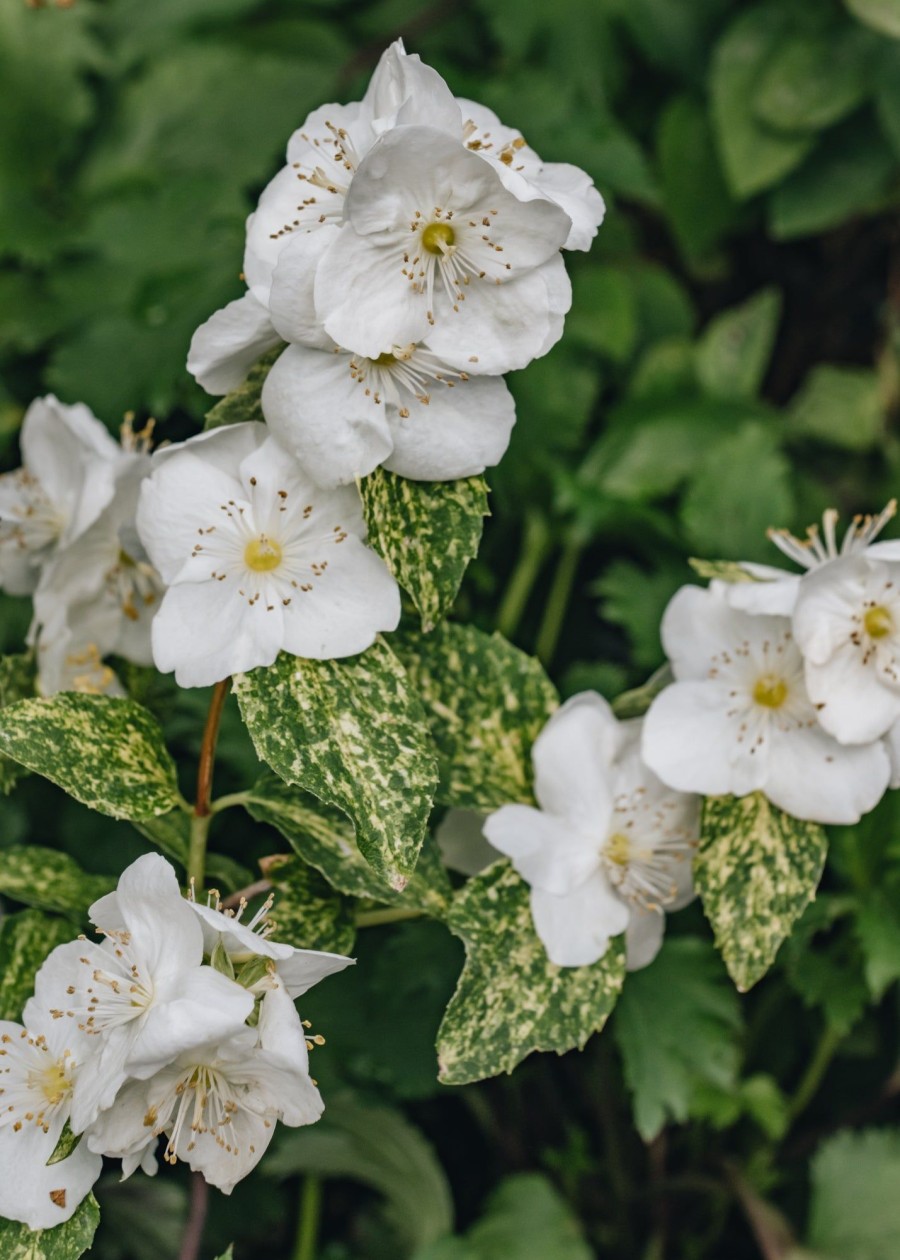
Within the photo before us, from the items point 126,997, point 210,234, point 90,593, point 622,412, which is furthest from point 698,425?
point 126,997

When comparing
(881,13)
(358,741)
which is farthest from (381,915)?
(881,13)

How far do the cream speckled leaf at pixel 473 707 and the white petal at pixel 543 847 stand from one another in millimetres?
32

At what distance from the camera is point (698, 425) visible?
1625 mm

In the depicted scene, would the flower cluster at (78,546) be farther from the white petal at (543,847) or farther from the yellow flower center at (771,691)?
the yellow flower center at (771,691)

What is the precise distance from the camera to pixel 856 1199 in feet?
4.34

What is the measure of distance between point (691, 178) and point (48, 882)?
141cm

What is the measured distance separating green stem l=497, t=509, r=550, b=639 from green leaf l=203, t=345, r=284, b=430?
2.39 feet

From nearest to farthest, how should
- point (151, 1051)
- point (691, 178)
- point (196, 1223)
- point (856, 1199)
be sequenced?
point (151, 1051) → point (196, 1223) → point (856, 1199) → point (691, 178)

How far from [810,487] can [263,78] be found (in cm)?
88

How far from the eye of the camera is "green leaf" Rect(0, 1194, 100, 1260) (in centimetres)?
74

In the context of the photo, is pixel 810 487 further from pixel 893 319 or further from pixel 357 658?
pixel 357 658

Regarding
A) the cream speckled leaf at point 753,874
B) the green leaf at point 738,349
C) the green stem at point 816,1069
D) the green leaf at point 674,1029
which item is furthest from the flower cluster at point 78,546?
the green leaf at point 738,349

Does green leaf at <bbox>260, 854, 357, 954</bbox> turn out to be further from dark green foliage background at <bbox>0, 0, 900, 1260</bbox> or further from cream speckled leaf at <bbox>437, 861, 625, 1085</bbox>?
dark green foliage background at <bbox>0, 0, 900, 1260</bbox>

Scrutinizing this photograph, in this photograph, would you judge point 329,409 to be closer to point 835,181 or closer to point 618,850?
point 618,850
